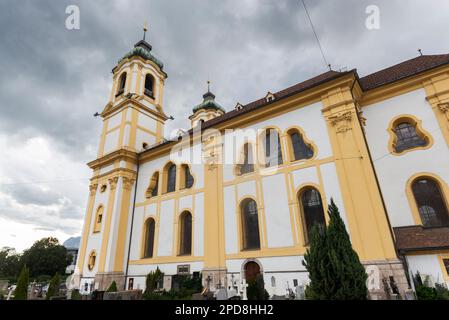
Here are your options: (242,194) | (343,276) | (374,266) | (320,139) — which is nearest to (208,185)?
(242,194)

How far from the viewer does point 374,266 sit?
10320 mm

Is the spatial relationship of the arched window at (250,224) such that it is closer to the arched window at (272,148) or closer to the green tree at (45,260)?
the arched window at (272,148)

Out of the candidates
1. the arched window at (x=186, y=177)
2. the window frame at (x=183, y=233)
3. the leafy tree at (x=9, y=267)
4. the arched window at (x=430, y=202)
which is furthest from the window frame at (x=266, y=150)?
the leafy tree at (x=9, y=267)

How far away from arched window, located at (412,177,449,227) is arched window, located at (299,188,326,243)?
4.14 meters

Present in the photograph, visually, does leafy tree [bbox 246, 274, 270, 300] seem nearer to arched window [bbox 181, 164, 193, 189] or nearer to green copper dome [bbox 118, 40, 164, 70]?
arched window [bbox 181, 164, 193, 189]

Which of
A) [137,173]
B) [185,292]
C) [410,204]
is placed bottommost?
[185,292]

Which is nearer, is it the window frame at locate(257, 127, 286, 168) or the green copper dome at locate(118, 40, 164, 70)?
the window frame at locate(257, 127, 286, 168)

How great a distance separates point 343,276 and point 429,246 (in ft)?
19.3

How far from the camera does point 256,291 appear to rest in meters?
11.7

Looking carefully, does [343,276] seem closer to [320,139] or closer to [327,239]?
[327,239]

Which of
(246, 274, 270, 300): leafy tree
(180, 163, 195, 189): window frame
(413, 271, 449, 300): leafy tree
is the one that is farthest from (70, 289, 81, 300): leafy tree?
(413, 271, 449, 300): leafy tree

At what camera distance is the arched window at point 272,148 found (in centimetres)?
1495

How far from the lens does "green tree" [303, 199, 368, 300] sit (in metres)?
6.71

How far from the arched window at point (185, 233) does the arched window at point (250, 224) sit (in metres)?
4.33
